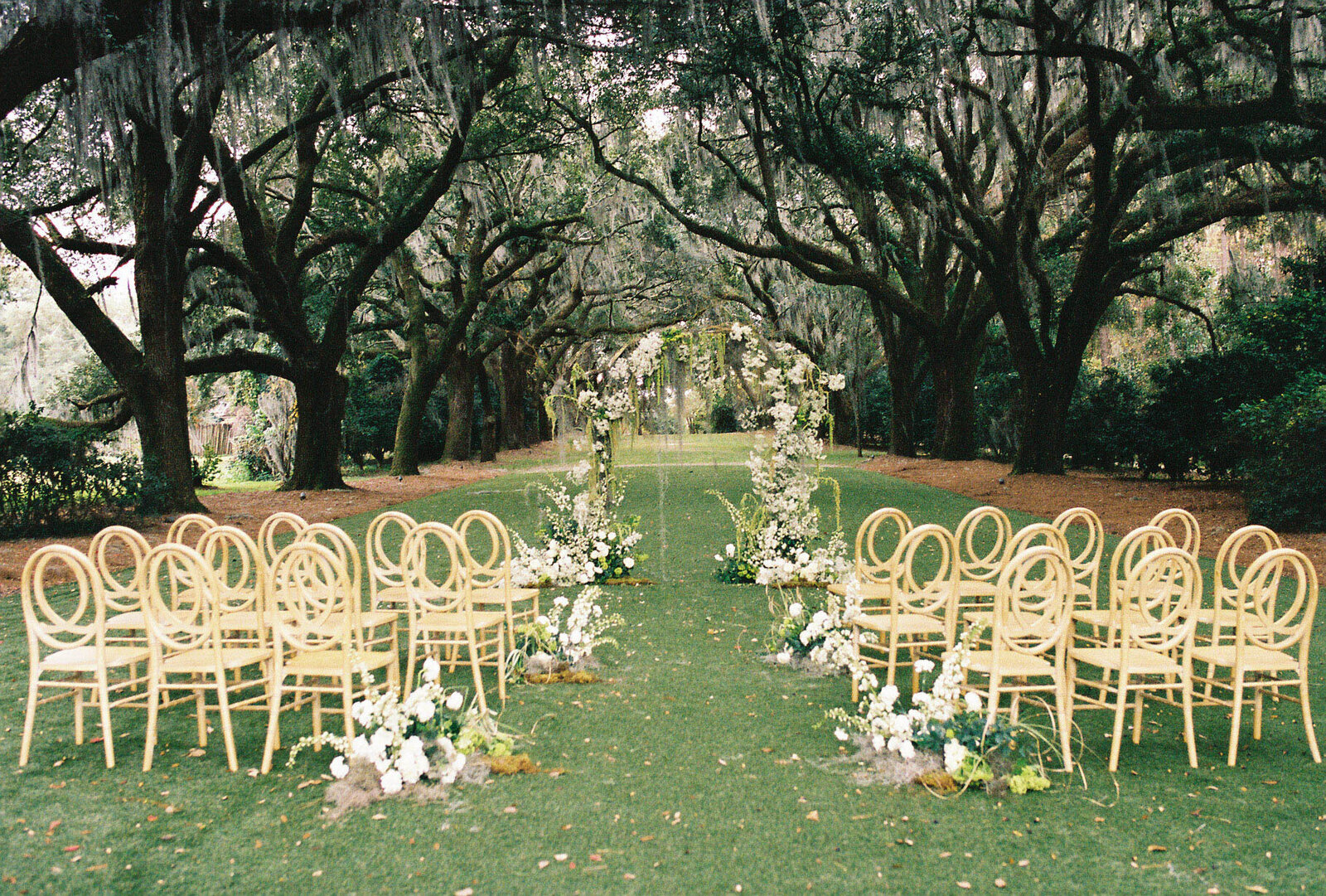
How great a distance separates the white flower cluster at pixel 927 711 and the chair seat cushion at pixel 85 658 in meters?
3.12

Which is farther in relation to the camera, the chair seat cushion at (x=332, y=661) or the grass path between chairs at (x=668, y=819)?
the chair seat cushion at (x=332, y=661)

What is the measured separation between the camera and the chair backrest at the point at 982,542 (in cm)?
483

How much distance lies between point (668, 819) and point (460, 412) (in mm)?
22696

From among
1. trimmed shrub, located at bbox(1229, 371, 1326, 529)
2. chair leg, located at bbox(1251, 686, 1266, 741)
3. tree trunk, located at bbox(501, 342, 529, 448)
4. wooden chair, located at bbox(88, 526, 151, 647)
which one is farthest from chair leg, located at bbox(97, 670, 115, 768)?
tree trunk, located at bbox(501, 342, 529, 448)

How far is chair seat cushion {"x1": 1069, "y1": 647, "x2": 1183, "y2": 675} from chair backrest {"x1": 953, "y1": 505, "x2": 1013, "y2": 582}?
0.66m

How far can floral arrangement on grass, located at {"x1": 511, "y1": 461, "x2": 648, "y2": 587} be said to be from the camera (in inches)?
308

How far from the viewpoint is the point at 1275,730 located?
412 centimetres

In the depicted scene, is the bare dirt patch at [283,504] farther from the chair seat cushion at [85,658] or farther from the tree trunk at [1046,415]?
the tree trunk at [1046,415]

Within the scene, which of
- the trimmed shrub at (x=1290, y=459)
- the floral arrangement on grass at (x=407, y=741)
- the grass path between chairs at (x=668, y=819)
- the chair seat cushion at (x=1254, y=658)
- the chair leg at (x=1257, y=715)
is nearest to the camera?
the grass path between chairs at (x=668, y=819)

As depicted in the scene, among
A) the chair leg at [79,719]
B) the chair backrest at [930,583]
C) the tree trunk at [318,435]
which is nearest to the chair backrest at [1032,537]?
the chair backrest at [930,583]

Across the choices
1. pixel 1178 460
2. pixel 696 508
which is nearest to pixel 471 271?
pixel 696 508

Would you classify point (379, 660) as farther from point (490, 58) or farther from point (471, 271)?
point (471, 271)

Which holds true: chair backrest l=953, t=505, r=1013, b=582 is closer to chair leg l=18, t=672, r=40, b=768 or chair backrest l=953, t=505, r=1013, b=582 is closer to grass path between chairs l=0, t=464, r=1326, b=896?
grass path between chairs l=0, t=464, r=1326, b=896

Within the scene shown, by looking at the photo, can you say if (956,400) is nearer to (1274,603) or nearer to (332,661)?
(1274,603)
